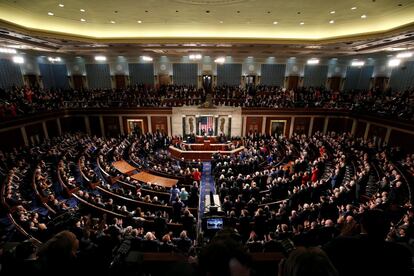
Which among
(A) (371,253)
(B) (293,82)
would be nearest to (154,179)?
(A) (371,253)

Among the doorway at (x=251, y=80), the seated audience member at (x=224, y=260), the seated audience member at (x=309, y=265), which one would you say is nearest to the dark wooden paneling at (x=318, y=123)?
the doorway at (x=251, y=80)

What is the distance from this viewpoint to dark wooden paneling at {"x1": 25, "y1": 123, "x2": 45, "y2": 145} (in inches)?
→ 688

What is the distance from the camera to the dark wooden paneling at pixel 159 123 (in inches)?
872

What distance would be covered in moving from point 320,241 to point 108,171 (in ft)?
40.1

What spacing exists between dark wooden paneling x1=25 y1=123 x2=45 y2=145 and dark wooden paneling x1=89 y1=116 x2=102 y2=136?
429cm

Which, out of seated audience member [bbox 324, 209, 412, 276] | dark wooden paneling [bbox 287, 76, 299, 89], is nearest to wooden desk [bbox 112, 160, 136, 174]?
seated audience member [bbox 324, 209, 412, 276]

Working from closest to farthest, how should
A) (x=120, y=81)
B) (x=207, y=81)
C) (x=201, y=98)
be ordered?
1. (x=201, y=98)
2. (x=207, y=81)
3. (x=120, y=81)

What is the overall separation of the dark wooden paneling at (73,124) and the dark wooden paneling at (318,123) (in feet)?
74.5

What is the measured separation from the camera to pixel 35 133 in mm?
18031

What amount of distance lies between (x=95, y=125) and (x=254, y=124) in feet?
51.8

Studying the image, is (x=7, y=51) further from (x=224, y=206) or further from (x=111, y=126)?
(x=224, y=206)

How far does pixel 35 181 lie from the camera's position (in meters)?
10.8

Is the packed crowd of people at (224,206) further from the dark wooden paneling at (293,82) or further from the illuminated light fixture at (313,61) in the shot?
the illuminated light fixture at (313,61)

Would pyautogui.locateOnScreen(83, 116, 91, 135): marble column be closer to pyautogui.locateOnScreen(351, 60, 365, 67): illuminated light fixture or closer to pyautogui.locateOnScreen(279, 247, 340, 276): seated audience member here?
pyautogui.locateOnScreen(279, 247, 340, 276): seated audience member
